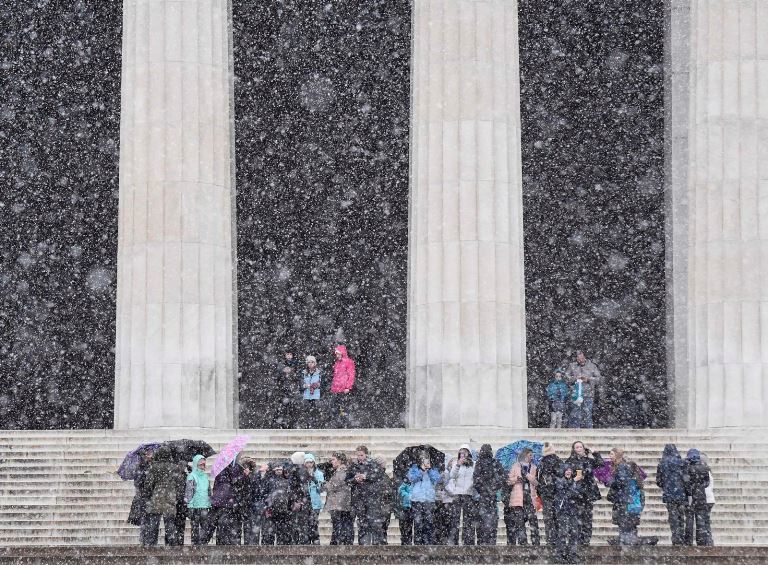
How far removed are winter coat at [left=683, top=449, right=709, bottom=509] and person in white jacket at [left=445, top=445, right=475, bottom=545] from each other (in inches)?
134

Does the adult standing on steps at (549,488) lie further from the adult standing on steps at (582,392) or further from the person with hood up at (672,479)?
the adult standing on steps at (582,392)

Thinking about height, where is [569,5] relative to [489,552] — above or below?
above

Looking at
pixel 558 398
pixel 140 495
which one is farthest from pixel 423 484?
pixel 558 398

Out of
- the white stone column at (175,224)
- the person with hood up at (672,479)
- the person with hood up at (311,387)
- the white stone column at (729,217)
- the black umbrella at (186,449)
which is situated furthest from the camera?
the white stone column at (729,217)

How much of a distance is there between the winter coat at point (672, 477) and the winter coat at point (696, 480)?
8 cm

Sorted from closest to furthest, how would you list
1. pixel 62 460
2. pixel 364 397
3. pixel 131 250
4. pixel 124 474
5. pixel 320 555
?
Result: pixel 320 555
pixel 124 474
pixel 62 460
pixel 131 250
pixel 364 397

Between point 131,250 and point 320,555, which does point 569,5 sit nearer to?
point 131,250

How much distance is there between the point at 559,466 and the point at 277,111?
91.1 ft

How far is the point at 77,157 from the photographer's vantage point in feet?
163

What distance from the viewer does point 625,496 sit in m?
25.4

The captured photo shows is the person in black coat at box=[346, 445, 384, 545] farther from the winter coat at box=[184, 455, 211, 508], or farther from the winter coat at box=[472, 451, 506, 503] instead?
the winter coat at box=[184, 455, 211, 508]

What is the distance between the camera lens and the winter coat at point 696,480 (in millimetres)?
26000

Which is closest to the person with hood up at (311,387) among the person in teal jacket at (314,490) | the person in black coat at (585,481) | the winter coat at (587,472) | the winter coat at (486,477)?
the person in teal jacket at (314,490)

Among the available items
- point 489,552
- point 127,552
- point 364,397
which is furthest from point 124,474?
point 364,397
